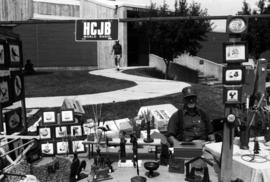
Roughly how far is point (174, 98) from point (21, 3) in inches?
355

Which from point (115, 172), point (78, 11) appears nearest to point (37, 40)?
point (78, 11)

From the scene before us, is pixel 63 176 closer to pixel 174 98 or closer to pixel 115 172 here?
pixel 115 172

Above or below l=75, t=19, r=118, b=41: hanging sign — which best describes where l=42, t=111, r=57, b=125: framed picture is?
below

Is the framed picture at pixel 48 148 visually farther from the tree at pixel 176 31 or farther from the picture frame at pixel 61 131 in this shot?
the tree at pixel 176 31

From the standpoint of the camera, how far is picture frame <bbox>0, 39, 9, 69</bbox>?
4.93 m

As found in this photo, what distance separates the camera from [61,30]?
27469 mm

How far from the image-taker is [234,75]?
12.8 ft

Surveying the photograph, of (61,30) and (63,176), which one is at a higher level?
(61,30)

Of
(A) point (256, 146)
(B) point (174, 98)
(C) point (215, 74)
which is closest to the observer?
(A) point (256, 146)

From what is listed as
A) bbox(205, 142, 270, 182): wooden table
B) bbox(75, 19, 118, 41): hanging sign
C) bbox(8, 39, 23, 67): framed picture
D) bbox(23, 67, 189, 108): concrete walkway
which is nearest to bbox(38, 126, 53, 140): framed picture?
bbox(8, 39, 23, 67): framed picture

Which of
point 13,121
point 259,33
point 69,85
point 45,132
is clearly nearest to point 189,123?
point 45,132

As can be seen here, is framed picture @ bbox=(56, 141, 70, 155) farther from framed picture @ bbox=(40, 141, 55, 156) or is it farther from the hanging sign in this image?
the hanging sign

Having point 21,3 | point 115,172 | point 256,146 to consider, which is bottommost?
point 115,172

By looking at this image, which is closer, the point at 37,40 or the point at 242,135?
the point at 242,135
